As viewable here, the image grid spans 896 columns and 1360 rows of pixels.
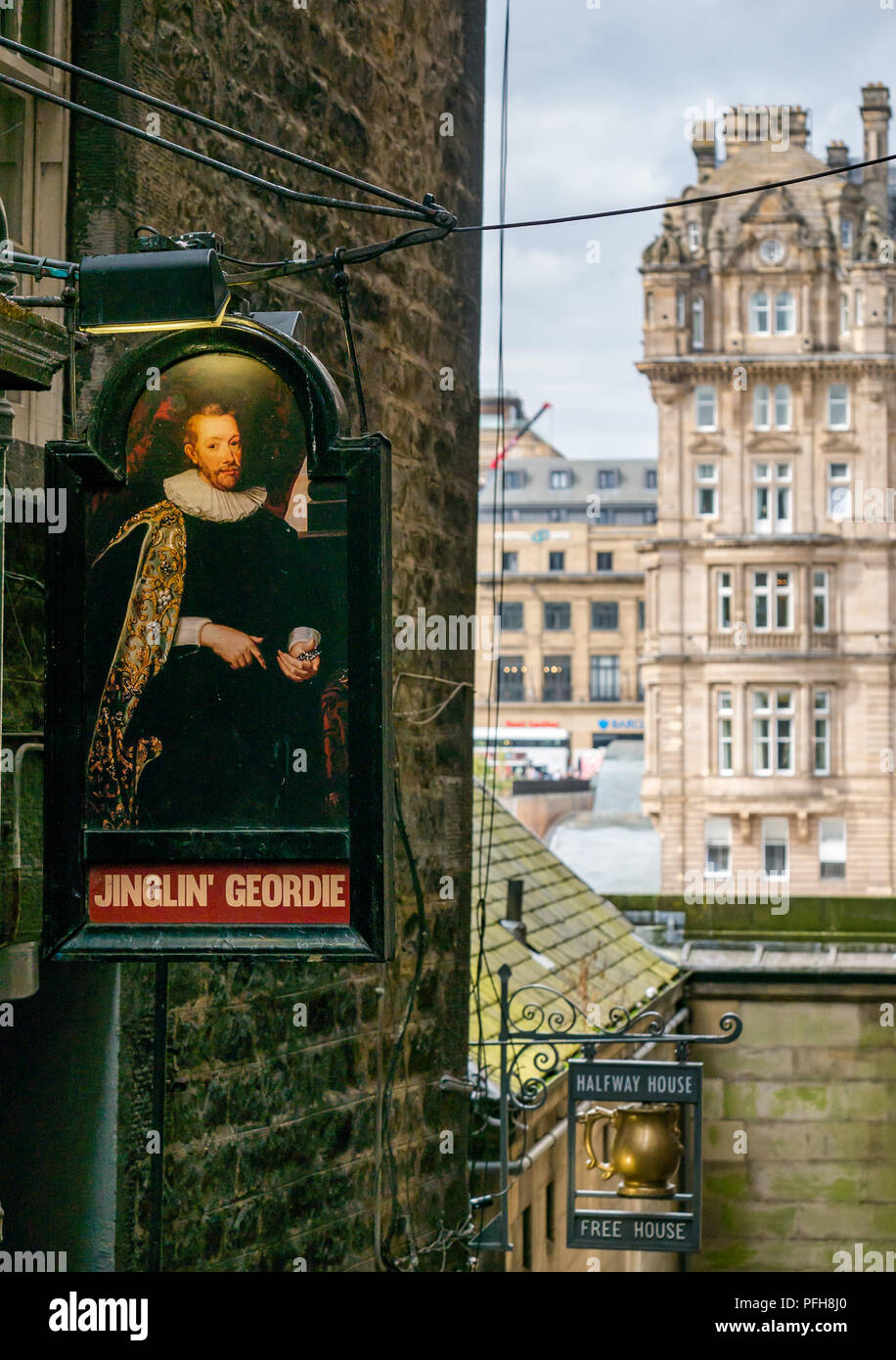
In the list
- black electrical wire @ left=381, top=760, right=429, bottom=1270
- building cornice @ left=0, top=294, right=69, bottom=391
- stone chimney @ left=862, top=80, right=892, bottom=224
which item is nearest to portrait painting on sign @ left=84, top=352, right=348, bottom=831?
building cornice @ left=0, top=294, right=69, bottom=391

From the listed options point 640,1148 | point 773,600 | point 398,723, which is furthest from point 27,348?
point 773,600

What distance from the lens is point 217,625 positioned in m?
5.45

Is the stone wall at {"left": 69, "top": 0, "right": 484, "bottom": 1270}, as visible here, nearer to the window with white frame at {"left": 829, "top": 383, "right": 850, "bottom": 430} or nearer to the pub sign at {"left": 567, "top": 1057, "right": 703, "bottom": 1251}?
the pub sign at {"left": 567, "top": 1057, "right": 703, "bottom": 1251}

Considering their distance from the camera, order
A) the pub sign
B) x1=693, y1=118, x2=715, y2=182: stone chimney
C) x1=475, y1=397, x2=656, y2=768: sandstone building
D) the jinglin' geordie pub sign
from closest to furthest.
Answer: the jinglin' geordie pub sign → the pub sign → x1=693, y1=118, x2=715, y2=182: stone chimney → x1=475, y1=397, x2=656, y2=768: sandstone building

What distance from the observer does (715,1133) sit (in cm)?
2008

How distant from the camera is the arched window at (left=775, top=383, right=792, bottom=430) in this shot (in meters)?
48.1

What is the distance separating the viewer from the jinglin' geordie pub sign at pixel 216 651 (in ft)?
17.5

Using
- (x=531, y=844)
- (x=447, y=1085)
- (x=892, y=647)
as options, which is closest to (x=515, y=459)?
(x=892, y=647)

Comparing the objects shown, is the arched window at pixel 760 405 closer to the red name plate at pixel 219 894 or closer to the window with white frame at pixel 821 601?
the window with white frame at pixel 821 601

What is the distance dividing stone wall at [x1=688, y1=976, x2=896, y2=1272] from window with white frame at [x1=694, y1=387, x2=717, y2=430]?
30.3 m

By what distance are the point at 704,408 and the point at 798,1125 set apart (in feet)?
102

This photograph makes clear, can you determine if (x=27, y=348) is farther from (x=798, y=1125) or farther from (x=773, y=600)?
(x=773, y=600)

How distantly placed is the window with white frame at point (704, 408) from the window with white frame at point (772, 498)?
182 cm
